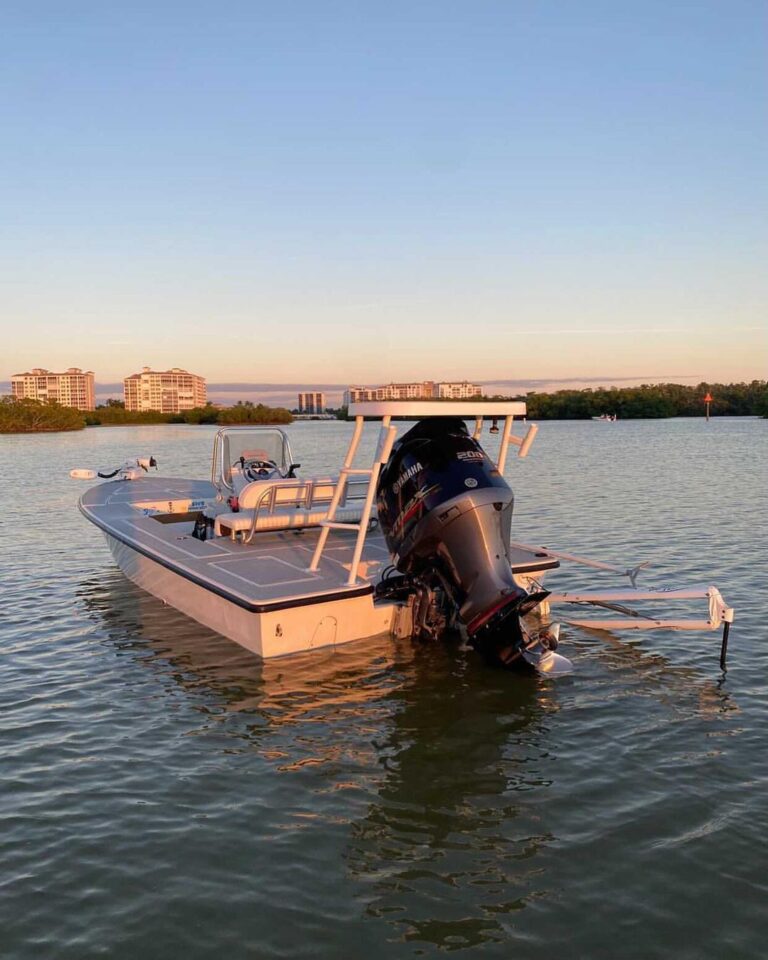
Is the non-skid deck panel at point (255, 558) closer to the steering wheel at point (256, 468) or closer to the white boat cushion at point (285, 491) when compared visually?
the white boat cushion at point (285, 491)

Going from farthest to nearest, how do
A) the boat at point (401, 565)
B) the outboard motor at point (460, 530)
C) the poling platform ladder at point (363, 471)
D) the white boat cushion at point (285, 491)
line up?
the white boat cushion at point (285, 491) < the poling platform ladder at point (363, 471) < the boat at point (401, 565) < the outboard motor at point (460, 530)

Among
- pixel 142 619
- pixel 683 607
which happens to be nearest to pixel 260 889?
pixel 142 619

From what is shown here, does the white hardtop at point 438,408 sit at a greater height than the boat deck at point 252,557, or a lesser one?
greater

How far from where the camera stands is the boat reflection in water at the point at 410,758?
15.3ft

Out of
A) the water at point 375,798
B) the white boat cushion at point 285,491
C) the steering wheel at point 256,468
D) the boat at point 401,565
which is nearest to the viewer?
the water at point 375,798

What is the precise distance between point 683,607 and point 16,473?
3428 cm

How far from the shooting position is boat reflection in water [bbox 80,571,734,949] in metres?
4.65

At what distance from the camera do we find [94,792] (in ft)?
19.6

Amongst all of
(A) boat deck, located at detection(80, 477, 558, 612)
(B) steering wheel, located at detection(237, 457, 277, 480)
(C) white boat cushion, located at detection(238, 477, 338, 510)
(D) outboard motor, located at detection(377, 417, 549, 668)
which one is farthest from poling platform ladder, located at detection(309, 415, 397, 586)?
(B) steering wheel, located at detection(237, 457, 277, 480)

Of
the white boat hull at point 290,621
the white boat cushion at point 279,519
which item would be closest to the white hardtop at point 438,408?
the white boat hull at point 290,621

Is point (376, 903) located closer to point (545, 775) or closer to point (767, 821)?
point (545, 775)

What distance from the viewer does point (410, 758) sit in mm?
6391

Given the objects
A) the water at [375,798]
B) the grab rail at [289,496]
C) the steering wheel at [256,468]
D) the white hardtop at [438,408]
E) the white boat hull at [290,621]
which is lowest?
the water at [375,798]

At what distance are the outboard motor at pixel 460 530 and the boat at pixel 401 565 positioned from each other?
14mm
